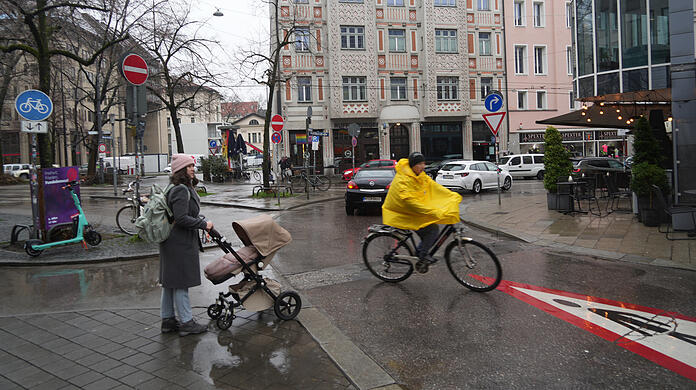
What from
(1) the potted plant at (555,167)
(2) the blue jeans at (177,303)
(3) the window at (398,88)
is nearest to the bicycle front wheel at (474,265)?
(2) the blue jeans at (177,303)

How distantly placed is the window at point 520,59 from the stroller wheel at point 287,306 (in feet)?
132

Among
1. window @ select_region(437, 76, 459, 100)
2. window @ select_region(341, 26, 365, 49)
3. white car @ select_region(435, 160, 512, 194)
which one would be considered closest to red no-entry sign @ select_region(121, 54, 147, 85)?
white car @ select_region(435, 160, 512, 194)

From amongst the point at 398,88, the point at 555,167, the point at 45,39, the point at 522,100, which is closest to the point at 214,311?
the point at 45,39

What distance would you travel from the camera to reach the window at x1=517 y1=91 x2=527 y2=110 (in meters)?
41.5

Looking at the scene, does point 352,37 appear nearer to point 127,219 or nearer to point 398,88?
point 398,88

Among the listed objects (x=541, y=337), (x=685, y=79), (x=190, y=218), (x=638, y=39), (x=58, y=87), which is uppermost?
(x=58, y=87)

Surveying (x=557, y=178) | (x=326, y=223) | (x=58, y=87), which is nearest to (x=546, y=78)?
(x=557, y=178)

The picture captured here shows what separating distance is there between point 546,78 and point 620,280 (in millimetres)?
39021

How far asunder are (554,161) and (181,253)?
438 inches

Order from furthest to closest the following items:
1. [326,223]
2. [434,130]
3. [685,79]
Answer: [434,130] < [326,223] < [685,79]

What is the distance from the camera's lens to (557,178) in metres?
13.3

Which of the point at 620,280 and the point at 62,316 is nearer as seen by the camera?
the point at 62,316

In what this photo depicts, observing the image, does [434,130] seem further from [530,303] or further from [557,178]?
[530,303]

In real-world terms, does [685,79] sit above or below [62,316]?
above
